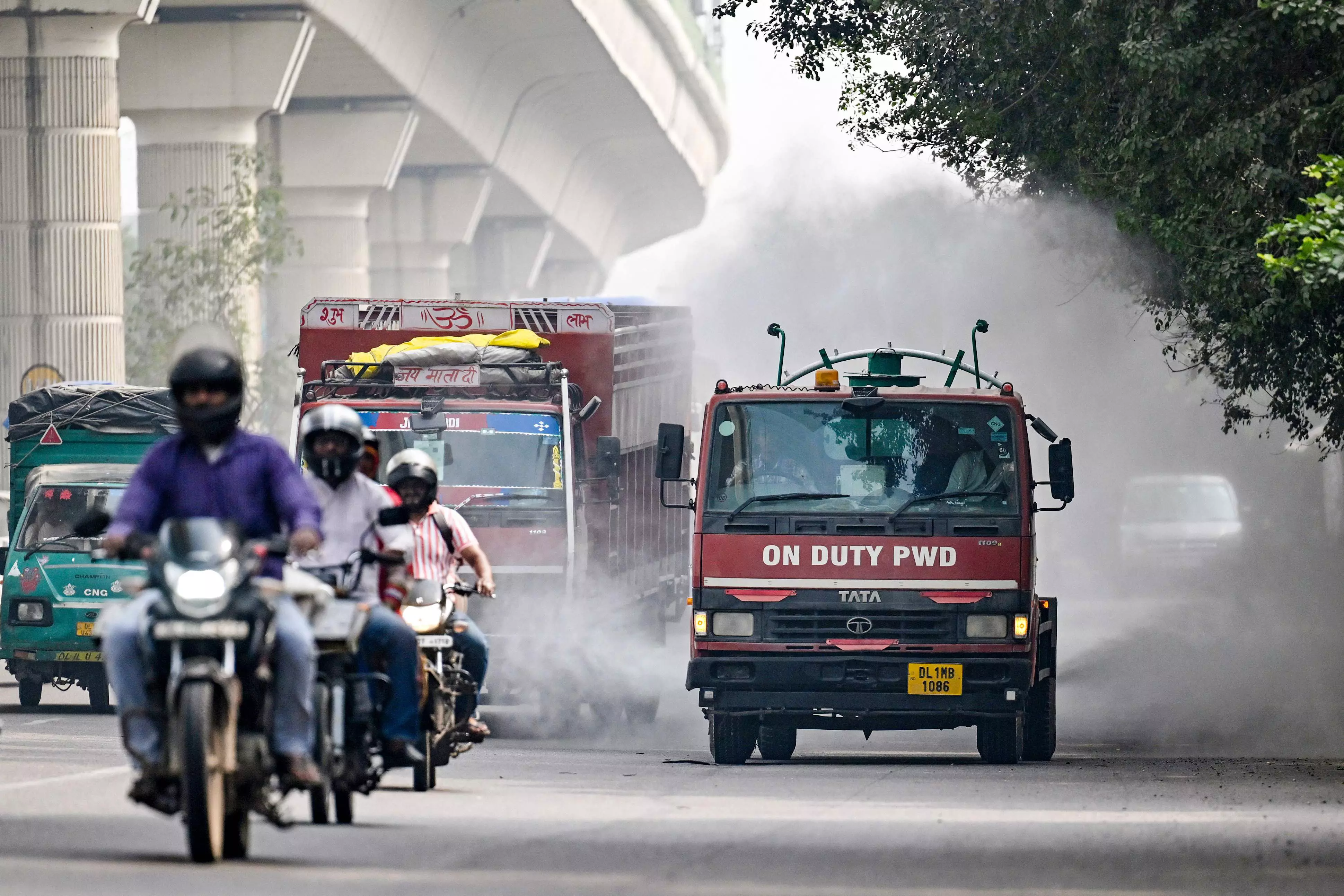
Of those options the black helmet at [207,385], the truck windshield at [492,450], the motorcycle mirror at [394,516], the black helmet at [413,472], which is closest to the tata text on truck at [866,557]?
the truck windshield at [492,450]

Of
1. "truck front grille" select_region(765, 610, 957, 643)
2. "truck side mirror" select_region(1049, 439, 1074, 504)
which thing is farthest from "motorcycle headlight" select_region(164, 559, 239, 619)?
"truck side mirror" select_region(1049, 439, 1074, 504)

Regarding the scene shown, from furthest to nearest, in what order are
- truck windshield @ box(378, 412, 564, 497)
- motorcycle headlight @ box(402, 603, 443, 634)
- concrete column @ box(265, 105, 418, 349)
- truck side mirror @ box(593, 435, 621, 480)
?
concrete column @ box(265, 105, 418, 349) < truck side mirror @ box(593, 435, 621, 480) < truck windshield @ box(378, 412, 564, 497) < motorcycle headlight @ box(402, 603, 443, 634)

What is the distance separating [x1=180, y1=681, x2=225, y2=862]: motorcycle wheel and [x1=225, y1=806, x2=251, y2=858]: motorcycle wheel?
0.47 ft

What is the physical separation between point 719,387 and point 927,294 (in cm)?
2620

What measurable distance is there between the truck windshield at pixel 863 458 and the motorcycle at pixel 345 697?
490cm

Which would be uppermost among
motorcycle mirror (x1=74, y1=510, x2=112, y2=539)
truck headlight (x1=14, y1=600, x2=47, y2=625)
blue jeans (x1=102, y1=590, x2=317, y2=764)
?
motorcycle mirror (x1=74, y1=510, x2=112, y2=539)

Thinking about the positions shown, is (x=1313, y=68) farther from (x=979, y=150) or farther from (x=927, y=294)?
(x=927, y=294)

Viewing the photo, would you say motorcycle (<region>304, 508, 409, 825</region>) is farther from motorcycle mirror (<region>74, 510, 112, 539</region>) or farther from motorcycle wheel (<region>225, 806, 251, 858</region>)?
motorcycle mirror (<region>74, 510, 112, 539</region>)

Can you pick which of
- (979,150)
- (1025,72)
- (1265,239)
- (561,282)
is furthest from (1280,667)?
(561,282)

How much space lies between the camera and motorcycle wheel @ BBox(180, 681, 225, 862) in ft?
27.2

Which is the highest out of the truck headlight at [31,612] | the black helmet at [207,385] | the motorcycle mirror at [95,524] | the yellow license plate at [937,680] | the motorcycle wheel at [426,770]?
the black helmet at [207,385]

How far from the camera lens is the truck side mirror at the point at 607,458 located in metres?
17.8

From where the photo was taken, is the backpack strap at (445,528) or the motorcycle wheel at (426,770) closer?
the motorcycle wheel at (426,770)

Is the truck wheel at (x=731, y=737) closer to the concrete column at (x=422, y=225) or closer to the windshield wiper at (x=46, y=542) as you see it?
the windshield wiper at (x=46, y=542)
